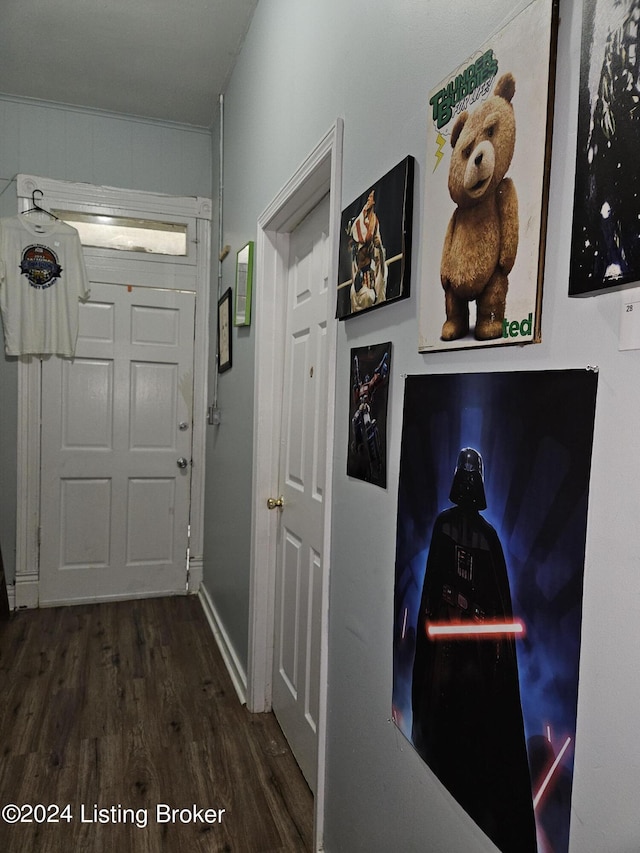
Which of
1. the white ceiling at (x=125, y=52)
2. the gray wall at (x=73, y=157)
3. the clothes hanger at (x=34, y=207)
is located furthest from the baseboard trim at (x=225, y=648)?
the white ceiling at (x=125, y=52)

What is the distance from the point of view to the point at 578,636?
0.77 meters

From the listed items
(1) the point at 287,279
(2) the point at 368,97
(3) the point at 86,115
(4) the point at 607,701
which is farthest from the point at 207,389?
(4) the point at 607,701

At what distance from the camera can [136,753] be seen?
7.02ft

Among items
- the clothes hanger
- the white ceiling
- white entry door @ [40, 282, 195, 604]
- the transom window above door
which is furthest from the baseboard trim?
the white ceiling

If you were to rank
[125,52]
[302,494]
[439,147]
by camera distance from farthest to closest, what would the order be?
[125,52]
[302,494]
[439,147]

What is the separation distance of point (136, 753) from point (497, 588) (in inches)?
71.6

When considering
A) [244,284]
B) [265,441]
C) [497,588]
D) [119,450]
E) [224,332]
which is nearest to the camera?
[497,588]

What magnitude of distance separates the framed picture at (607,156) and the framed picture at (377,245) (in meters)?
0.48

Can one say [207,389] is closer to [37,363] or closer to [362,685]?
[37,363]

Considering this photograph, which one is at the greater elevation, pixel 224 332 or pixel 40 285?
pixel 40 285

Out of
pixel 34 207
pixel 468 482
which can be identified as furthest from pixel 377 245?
pixel 34 207

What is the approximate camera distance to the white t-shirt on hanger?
3311mm

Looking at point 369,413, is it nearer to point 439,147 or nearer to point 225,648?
point 439,147

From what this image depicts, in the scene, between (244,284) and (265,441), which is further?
(244,284)
